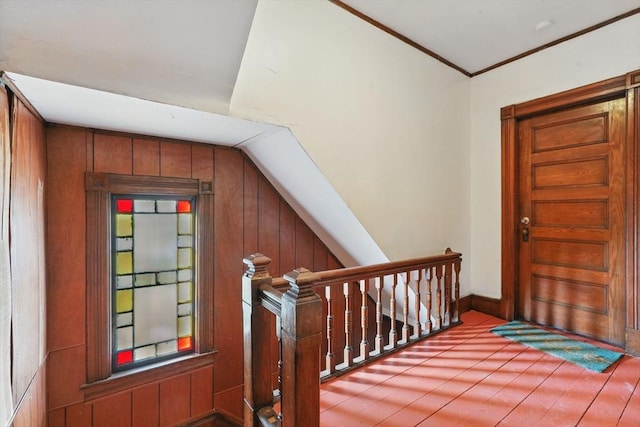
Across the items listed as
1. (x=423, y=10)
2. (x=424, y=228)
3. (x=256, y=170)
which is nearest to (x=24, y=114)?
(x=256, y=170)

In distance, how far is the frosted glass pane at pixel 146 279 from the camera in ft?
7.45

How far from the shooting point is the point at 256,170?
2.72 meters

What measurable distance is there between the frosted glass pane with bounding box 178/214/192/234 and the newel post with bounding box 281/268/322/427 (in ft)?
5.39

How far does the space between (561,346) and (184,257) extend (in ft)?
9.57

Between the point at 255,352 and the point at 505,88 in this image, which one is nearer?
the point at 255,352

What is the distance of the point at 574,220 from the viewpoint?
246 cm

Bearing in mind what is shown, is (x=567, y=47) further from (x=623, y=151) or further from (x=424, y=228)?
(x=424, y=228)

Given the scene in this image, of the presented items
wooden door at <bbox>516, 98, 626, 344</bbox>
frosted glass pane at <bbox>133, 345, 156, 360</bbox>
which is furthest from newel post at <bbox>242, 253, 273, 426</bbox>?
wooden door at <bbox>516, 98, 626, 344</bbox>

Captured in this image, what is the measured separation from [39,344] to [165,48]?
1721 millimetres

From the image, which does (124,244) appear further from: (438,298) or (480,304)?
(480,304)

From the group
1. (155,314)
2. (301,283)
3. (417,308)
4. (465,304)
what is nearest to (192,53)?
(301,283)

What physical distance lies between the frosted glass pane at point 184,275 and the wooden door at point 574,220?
114 inches

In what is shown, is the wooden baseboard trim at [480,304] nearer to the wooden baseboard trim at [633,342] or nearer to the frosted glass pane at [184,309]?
the wooden baseboard trim at [633,342]

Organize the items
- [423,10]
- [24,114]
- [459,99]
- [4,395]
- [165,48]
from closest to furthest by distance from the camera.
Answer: [4,395]
[165,48]
[24,114]
[423,10]
[459,99]
